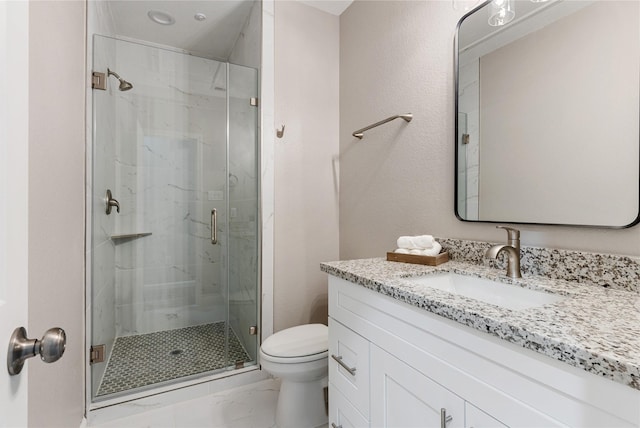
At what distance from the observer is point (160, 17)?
7.58 feet

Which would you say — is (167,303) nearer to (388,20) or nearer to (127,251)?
→ (127,251)

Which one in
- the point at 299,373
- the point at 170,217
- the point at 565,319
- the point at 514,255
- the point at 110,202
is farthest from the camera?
the point at 170,217

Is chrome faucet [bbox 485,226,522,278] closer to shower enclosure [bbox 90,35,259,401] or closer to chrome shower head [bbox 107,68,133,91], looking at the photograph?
shower enclosure [bbox 90,35,259,401]

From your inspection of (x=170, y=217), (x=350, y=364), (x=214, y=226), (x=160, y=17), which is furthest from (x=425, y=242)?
(x=160, y=17)

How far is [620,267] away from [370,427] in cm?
89

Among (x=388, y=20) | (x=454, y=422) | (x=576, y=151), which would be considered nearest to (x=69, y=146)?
(x=454, y=422)

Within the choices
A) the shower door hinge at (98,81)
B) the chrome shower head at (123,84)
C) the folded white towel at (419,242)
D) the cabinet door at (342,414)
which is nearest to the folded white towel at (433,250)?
the folded white towel at (419,242)

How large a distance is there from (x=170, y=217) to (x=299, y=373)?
1821mm

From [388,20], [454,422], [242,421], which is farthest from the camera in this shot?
[388,20]

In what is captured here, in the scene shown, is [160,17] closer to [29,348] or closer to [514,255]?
[29,348]

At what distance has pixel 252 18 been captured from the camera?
2.22 metres

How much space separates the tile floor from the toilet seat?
42 cm

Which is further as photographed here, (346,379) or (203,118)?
(203,118)

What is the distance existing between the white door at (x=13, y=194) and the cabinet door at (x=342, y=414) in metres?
0.92
